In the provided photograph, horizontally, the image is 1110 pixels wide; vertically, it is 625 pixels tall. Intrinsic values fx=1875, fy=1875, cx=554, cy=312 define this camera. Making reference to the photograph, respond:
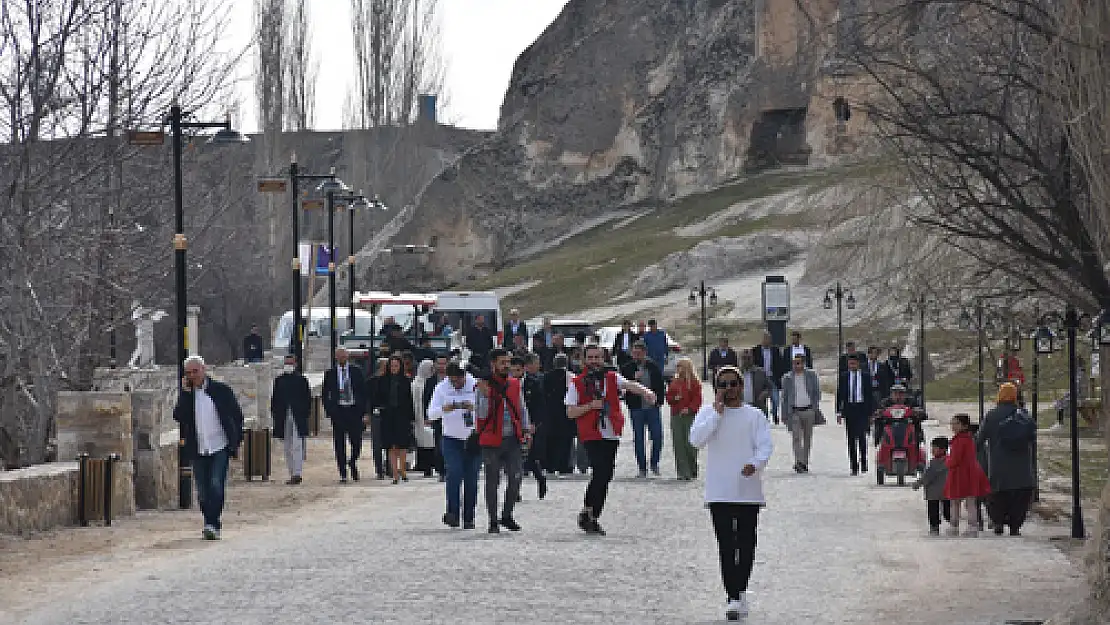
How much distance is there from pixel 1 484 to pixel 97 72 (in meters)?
8.82

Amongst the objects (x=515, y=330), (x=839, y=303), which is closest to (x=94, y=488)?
(x=515, y=330)

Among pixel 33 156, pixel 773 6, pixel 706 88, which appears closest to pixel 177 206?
pixel 33 156

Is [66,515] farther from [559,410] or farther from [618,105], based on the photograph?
[618,105]

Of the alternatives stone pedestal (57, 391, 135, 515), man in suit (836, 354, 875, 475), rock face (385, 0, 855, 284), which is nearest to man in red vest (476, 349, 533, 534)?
stone pedestal (57, 391, 135, 515)

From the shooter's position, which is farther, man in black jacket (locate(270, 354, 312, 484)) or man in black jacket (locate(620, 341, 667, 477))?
man in black jacket (locate(620, 341, 667, 477))

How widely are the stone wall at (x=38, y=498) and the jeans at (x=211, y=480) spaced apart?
5.47 feet

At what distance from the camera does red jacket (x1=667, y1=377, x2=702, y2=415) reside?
24.5m

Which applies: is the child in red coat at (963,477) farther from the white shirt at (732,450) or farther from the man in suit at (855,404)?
the man in suit at (855,404)

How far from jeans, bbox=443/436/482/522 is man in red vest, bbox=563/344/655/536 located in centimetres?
108

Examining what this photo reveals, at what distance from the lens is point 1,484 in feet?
57.2

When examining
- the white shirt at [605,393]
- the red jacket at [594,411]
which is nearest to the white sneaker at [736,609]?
the red jacket at [594,411]

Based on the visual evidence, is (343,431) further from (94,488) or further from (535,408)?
(94,488)

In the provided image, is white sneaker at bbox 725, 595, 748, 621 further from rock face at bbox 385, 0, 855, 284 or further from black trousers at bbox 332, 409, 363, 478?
rock face at bbox 385, 0, 855, 284

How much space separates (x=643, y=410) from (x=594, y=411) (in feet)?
22.9
